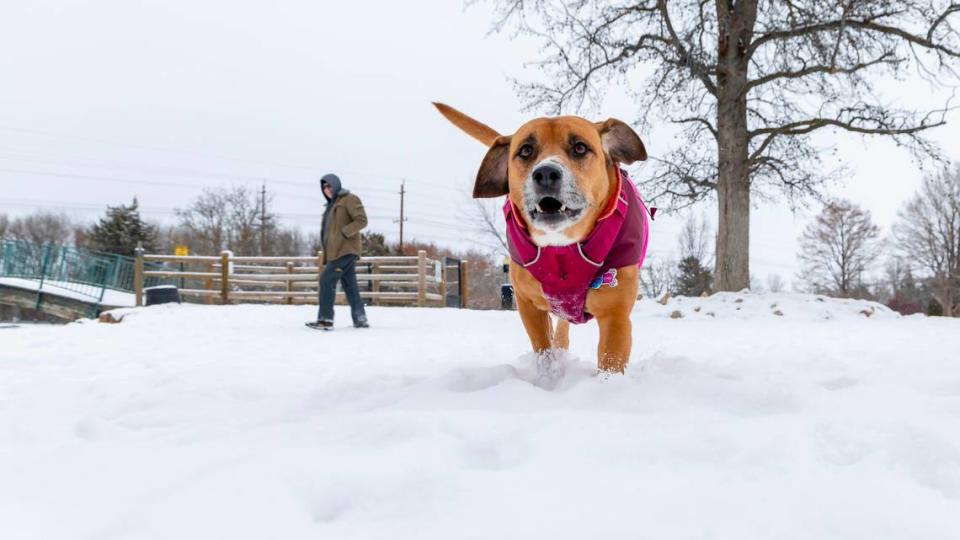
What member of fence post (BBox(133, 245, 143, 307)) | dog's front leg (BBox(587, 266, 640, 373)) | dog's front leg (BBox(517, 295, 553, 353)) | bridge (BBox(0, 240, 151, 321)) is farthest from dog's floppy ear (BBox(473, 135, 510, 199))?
bridge (BBox(0, 240, 151, 321))

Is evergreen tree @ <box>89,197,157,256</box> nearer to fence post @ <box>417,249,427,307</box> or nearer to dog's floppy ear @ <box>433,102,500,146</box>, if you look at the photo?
fence post @ <box>417,249,427,307</box>

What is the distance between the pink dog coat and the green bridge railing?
19171 millimetres

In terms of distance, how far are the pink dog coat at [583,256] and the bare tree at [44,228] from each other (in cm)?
6400

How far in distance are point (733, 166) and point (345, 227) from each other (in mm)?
7854

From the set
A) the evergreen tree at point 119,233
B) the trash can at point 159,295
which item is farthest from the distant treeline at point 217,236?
the trash can at point 159,295

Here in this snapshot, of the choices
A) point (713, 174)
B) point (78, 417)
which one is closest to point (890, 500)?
point (78, 417)

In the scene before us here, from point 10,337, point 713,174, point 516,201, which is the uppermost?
point 713,174

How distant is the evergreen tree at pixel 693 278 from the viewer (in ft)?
97.4

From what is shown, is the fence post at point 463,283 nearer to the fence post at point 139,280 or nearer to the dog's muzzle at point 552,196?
the fence post at point 139,280

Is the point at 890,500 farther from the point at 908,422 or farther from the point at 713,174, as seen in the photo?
the point at 713,174

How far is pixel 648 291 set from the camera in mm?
38156

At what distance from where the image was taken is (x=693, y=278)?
1185 inches

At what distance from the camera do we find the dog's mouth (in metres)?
2.23

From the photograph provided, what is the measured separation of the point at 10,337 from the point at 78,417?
179 inches
